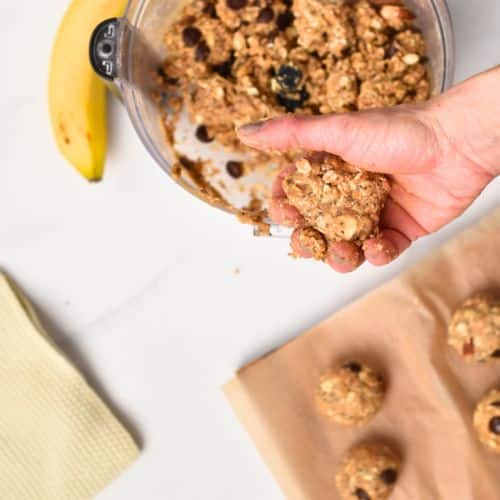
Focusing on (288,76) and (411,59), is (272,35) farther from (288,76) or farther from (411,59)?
(411,59)

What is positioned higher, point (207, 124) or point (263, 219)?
point (207, 124)

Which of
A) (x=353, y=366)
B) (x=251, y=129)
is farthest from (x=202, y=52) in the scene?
(x=353, y=366)

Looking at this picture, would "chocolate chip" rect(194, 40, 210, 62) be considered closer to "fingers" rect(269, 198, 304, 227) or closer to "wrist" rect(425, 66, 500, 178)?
"fingers" rect(269, 198, 304, 227)

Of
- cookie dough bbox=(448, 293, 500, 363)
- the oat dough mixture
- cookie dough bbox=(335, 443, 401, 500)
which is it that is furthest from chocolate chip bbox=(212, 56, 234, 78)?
cookie dough bbox=(335, 443, 401, 500)

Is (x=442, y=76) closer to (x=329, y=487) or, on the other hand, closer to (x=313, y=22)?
→ (x=313, y=22)

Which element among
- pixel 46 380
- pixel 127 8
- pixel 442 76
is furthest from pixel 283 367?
pixel 127 8

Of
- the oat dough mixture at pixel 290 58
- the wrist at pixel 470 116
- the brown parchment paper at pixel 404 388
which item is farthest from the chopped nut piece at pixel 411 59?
the brown parchment paper at pixel 404 388
